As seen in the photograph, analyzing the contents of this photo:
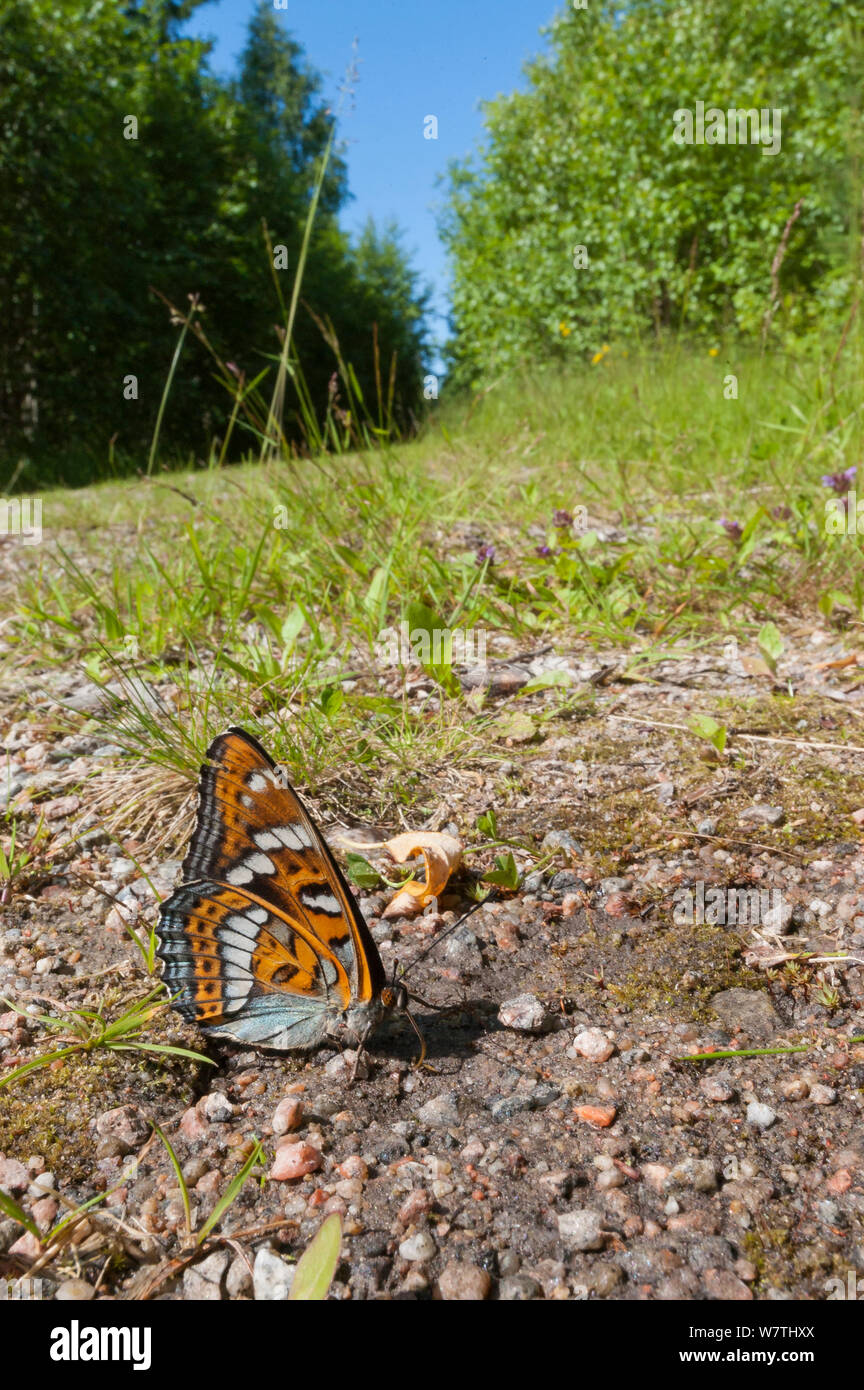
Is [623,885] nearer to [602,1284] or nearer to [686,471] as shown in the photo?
[602,1284]

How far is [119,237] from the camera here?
14.1m

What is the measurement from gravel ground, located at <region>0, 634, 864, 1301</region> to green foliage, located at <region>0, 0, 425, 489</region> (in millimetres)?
9687

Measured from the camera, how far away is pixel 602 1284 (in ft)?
3.76

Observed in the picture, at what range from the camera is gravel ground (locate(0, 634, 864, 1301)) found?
1196mm

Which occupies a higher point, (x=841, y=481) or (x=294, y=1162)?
(x=841, y=481)

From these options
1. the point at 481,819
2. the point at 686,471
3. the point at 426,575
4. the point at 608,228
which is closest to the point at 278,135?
the point at 608,228

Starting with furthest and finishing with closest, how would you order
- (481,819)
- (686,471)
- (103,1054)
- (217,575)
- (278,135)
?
(278,135) → (686,471) → (217,575) → (481,819) → (103,1054)

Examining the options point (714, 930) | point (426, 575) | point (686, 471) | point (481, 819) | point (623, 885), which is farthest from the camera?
point (686, 471)

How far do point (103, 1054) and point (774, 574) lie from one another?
9.26 feet
